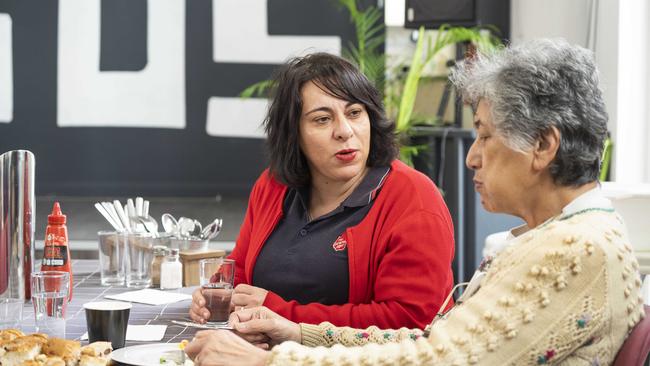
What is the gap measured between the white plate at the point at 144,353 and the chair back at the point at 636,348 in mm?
781

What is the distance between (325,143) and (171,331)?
0.61 meters

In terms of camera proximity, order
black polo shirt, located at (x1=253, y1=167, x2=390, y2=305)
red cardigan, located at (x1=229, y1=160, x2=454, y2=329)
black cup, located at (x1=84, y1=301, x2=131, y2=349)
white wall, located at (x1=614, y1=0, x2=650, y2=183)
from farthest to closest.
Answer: white wall, located at (x1=614, y1=0, x2=650, y2=183) < black polo shirt, located at (x1=253, y1=167, x2=390, y2=305) < red cardigan, located at (x1=229, y1=160, x2=454, y2=329) < black cup, located at (x1=84, y1=301, x2=131, y2=349)

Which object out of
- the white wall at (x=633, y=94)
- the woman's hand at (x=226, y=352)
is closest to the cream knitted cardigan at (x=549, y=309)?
the woman's hand at (x=226, y=352)

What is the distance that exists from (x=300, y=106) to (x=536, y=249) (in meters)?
1.13

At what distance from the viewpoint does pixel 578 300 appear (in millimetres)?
1229

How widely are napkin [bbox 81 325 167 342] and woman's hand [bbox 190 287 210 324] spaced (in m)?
0.08

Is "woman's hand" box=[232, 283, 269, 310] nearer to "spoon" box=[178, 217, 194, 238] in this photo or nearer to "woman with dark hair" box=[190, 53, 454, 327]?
"woman with dark hair" box=[190, 53, 454, 327]

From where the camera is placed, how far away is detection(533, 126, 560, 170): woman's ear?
54.0 inches

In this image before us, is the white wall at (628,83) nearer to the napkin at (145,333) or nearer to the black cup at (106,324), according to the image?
the napkin at (145,333)

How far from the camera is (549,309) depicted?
123cm

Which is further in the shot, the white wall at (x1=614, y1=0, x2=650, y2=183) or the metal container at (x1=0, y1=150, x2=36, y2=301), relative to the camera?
the white wall at (x1=614, y1=0, x2=650, y2=183)

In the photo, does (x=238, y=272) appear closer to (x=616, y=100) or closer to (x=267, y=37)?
(x=616, y=100)

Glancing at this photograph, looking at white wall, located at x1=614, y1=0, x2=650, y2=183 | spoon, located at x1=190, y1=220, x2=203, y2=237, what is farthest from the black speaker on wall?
spoon, located at x1=190, y1=220, x2=203, y2=237

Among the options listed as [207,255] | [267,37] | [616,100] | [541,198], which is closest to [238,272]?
[207,255]
